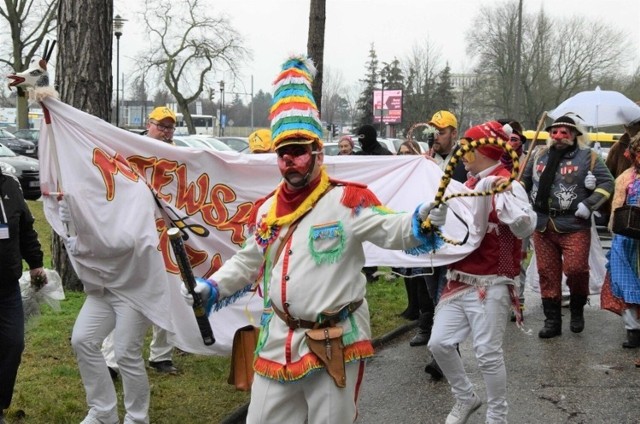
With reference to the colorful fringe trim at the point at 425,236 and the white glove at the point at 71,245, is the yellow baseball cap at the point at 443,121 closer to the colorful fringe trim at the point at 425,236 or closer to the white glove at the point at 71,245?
the white glove at the point at 71,245

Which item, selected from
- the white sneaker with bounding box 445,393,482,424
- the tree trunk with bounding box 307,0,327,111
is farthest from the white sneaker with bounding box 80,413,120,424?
the tree trunk with bounding box 307,0,327,111

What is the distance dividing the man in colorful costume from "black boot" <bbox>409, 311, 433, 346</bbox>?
3878 millimetres

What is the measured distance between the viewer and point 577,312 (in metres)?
8.07

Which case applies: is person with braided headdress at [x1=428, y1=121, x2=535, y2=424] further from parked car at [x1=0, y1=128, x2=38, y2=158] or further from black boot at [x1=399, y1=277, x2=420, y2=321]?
parked car at [x1=0, y1=128, x2=38, y2=158]

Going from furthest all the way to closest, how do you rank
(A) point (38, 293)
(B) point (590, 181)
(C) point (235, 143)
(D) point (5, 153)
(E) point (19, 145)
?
(E) point (19, 145) → (C) point (235, 143) → (D) point (5, 153) → (B) point (590, 181) → (A) point (38, 293)

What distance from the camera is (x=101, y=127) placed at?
5.13 meters

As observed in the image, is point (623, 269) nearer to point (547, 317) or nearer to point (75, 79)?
point (547, 317)

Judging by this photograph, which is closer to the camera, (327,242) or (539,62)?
(327,242)

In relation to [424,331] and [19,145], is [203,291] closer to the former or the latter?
[424,331]

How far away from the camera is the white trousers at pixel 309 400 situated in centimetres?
354

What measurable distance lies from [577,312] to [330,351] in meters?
5.29

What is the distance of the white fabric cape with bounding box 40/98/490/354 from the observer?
482cm

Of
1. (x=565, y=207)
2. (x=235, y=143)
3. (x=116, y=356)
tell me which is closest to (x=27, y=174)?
(x=235, y=143)

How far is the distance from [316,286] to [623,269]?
185 inches
